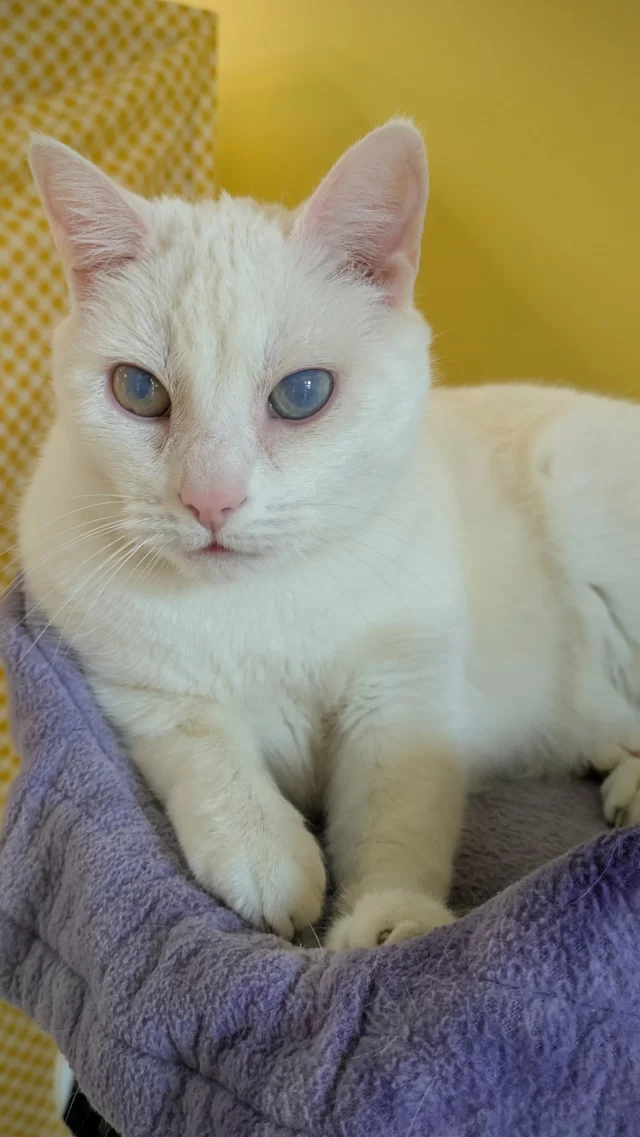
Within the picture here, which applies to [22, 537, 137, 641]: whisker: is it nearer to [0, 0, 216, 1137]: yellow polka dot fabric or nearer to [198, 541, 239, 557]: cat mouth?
[198, 541, 239, 557]: cat mouth

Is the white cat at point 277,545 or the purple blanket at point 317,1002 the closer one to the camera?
the purple blanket at point 317,1002

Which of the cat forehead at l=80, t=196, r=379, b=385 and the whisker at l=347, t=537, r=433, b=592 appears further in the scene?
the whisker at l=347, t=537, r=433, b=592

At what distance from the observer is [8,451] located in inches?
68.7

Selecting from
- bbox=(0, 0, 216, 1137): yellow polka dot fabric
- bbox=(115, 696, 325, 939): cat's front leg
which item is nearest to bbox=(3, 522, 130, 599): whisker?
bbox=(115, 696, 325, 939): cat's front leg

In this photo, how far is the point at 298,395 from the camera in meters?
0.83

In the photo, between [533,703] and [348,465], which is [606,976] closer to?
[348,465]

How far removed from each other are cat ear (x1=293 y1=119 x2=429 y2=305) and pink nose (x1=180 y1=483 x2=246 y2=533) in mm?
336

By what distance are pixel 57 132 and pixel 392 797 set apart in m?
1.51

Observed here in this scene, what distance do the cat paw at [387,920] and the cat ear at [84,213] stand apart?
28.4 inches

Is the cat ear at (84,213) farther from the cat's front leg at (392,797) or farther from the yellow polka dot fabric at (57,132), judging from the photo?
the yellow polka dot fabric at (57,132)

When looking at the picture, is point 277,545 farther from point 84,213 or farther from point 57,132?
point 57,132

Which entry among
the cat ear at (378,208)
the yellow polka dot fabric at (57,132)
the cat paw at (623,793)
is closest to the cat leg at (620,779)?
the cat paw at (623,793)

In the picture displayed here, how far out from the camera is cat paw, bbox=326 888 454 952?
27.8 inches

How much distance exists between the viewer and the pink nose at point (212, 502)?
0.75 meters
